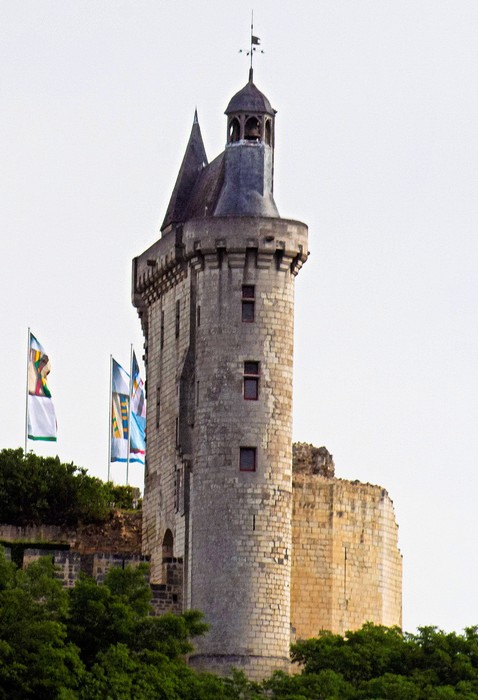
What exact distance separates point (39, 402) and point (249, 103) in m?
15.0

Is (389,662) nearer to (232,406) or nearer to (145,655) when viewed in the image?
(145,655)

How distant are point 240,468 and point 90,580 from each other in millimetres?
5964

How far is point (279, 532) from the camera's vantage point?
304 ft

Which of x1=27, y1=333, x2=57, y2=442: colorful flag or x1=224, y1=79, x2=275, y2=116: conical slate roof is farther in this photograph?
x1=27, y1=333, x2=57, y2=442: colorful flag

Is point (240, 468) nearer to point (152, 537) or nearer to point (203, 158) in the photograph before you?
point (152, 537)

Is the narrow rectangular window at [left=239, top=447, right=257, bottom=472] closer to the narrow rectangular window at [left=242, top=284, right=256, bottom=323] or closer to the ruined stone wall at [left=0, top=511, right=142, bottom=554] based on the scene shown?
the narrow rectangular window at [left=242, top=284, right=256, bottom=323]

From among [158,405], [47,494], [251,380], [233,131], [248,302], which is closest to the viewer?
[251,380]

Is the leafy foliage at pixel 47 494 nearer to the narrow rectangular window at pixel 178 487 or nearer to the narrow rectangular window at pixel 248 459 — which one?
the narrow rectangular window at pixel 178 487

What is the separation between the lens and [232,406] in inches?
3666

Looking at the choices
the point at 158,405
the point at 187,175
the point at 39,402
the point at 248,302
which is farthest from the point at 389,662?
the point at 39,402

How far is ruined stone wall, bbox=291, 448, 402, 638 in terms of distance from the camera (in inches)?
3821

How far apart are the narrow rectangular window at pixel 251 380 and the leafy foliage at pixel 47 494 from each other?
11.6 metres

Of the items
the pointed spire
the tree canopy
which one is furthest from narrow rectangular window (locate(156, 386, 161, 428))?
the tree canopy

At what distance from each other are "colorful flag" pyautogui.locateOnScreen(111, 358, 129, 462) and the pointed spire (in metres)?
10.0
